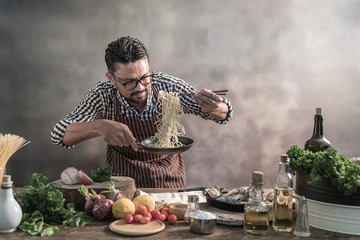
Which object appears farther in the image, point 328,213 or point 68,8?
point 68,8

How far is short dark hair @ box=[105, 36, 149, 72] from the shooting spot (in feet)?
12.6

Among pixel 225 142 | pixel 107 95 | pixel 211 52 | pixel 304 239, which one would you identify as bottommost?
pixel 304 239

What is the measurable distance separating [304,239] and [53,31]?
12.4 feet

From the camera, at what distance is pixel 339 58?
18.4 feet

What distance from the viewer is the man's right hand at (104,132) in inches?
132

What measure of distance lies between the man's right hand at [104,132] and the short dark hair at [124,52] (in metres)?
0.55

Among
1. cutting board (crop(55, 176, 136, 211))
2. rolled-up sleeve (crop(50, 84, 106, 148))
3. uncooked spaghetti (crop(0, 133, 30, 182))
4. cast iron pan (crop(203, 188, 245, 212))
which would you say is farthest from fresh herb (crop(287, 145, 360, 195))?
rolled-up sleeve (crop(50, 84, 106, 148))

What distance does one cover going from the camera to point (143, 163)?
13.5 feet

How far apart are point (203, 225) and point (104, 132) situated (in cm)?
141

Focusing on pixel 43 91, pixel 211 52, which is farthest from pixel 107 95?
pixel 211 52

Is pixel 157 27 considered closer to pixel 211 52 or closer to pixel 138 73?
pixel 211 52

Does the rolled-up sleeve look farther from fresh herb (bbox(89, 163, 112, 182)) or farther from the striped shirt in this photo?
fresh herb (bbox(89, 163, 112, 182))

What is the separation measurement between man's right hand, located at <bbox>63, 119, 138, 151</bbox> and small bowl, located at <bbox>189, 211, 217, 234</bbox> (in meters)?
0.98

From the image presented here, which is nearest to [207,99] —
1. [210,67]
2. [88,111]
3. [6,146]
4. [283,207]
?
[283,207]
